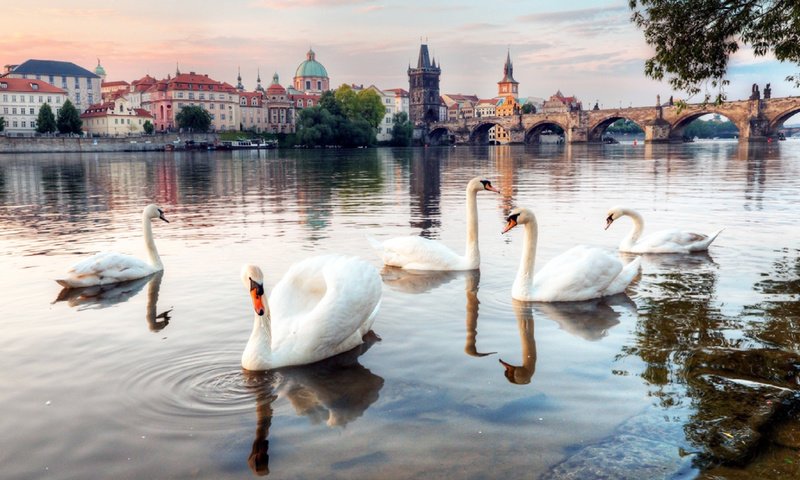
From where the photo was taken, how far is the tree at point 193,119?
11575 centimetres

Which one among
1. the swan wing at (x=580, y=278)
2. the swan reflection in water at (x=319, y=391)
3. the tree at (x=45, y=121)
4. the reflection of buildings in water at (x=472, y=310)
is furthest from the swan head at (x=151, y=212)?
the tree at (x=45, y=121)

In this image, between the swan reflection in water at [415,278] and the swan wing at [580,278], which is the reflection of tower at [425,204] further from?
the swan wing at [580,278]

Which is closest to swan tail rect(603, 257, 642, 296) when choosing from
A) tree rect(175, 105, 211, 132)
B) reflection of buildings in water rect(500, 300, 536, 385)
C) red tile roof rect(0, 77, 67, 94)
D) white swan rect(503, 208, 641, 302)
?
white swan rect(503, 208, 641, 302)

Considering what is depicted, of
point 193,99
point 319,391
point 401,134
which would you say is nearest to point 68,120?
point 193,99

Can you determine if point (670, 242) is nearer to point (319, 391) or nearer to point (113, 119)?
point (319, 391)

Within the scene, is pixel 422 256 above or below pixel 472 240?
below

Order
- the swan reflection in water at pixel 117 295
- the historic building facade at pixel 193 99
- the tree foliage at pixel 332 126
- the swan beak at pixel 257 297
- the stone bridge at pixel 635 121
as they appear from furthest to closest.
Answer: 1. the historic building facade at pixel 193 99
2. the tree foliage at pixel 332 126
3. the stone bridge at pixel 635 121
4. the swan reflection in water at pixel 117 295
5. the swan beak at pixel 257 297

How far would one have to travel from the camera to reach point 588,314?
7391 millimetres

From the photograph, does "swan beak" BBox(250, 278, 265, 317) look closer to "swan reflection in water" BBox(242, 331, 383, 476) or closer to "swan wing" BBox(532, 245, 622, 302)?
"swan reflection in water" BBox(242, 331, 383, 476)

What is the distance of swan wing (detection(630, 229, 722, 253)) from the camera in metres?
10.5

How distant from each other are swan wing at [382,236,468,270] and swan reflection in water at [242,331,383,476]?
3.55 meters

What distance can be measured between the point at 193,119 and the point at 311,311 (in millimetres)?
116914

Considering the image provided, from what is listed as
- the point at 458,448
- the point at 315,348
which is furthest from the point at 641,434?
the point at 315,348

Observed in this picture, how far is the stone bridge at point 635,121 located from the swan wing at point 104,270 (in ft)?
223
